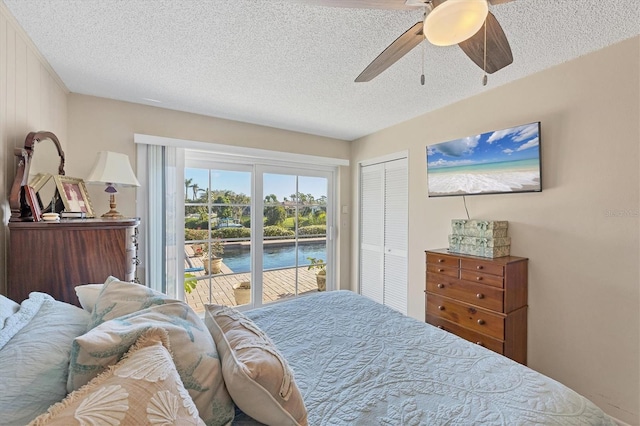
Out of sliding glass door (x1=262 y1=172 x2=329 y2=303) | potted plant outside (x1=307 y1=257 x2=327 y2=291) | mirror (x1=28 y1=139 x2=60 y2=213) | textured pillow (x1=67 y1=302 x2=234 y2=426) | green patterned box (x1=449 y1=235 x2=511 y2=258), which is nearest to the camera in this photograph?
textured pillow (x1=67 y1=302 x2=234 y2=426)

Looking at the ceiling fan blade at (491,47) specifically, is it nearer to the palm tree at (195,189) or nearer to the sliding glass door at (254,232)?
the sliding glass door at (254,232)

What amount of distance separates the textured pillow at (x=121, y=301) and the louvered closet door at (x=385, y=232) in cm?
275

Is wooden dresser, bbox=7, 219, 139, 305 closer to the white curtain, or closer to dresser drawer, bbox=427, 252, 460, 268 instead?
the white curtain

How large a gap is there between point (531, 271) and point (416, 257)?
1.09m

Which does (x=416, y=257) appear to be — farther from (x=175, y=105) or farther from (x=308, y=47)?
(x=175, y=105)

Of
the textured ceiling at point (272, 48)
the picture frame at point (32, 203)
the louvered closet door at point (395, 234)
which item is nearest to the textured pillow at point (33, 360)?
the picture frame at point (32, 203)

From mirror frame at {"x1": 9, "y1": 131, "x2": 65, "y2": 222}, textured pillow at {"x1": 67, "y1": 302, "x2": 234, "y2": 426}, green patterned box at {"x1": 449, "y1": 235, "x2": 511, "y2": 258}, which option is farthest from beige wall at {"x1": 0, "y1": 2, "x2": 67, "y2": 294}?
green patterned box at {"x1": 449, "y1": 235, "x2": 511, "y2": 258}

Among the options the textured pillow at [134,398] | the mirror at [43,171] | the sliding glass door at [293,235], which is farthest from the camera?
the sliding glass door at [293,235]

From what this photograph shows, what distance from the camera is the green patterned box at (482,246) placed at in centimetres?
211

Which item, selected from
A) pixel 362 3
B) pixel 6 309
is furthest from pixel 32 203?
pixel 362 3

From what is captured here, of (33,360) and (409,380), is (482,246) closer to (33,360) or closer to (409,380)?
(409,380)

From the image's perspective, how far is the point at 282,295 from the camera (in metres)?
3.57

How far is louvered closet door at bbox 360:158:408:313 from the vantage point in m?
3.23

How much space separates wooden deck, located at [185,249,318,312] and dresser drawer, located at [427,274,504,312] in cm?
181
